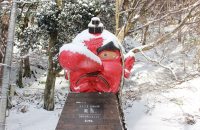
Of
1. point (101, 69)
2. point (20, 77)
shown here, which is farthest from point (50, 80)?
point (101, 69)

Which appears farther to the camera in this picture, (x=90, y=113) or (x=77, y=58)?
(x=90, y=113)

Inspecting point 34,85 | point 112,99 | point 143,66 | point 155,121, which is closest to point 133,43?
point 143,66

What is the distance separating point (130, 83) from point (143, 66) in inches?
97.3

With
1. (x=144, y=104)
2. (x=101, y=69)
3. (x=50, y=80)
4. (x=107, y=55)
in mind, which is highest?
(x=107, y=55)

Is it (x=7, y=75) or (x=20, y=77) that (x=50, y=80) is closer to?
(x=20, y=77)

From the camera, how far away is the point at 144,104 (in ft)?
56.0

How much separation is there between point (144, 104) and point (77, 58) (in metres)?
13.2

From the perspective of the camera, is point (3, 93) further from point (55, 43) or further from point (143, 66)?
point (143, 66)

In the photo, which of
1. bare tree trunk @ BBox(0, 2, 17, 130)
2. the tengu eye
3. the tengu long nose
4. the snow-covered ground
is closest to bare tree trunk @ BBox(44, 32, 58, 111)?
the snow-covered ground

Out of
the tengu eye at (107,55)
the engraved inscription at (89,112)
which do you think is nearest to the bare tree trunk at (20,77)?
the tengu eye at (107,55)

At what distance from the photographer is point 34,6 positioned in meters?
17.0

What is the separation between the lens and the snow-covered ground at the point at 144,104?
50.0 ft

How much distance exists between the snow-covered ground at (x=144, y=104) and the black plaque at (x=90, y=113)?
29.9 feet

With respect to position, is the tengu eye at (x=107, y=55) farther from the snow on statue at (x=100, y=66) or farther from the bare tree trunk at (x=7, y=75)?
Answer: the bare tree trunk at (x=7, y=75)
